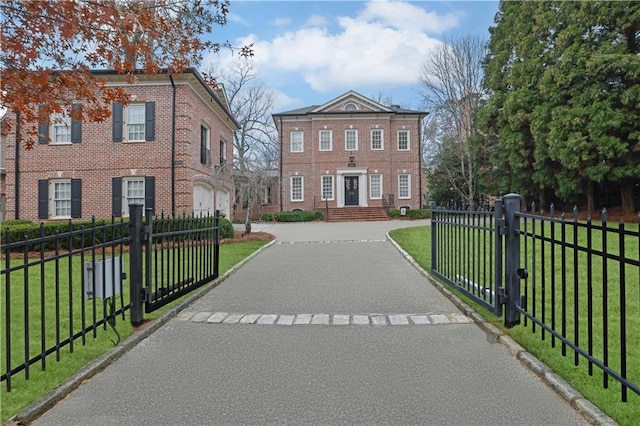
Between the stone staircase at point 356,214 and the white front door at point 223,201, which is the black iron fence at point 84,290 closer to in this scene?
the white front door at point 223,201

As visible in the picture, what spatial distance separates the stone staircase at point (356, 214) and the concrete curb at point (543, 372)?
83.5 feet

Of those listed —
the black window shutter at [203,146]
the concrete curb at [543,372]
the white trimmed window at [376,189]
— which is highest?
the black window shutter at [203,146]

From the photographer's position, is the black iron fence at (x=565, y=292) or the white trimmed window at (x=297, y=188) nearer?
the black iron fence at (x=565, y=292)

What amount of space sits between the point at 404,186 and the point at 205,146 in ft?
58.7

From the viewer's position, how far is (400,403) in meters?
3.38

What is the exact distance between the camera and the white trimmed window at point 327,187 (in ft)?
113

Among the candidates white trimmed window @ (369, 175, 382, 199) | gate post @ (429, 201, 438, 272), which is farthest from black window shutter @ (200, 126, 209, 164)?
white trimmed window @ (369, 175, 382, 199)

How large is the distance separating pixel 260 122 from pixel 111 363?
40.7 meters

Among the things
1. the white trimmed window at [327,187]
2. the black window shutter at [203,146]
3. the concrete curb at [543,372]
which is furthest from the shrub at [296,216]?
the concrete curb at [543,372]

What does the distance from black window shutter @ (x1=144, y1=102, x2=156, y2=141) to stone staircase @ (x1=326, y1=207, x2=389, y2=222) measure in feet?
52.5

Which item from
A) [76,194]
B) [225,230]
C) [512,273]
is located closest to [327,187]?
[225,230]

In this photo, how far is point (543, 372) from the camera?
149 inches

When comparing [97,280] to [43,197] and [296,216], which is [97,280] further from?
[296,216]

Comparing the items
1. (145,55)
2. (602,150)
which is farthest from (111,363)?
(602,150)
